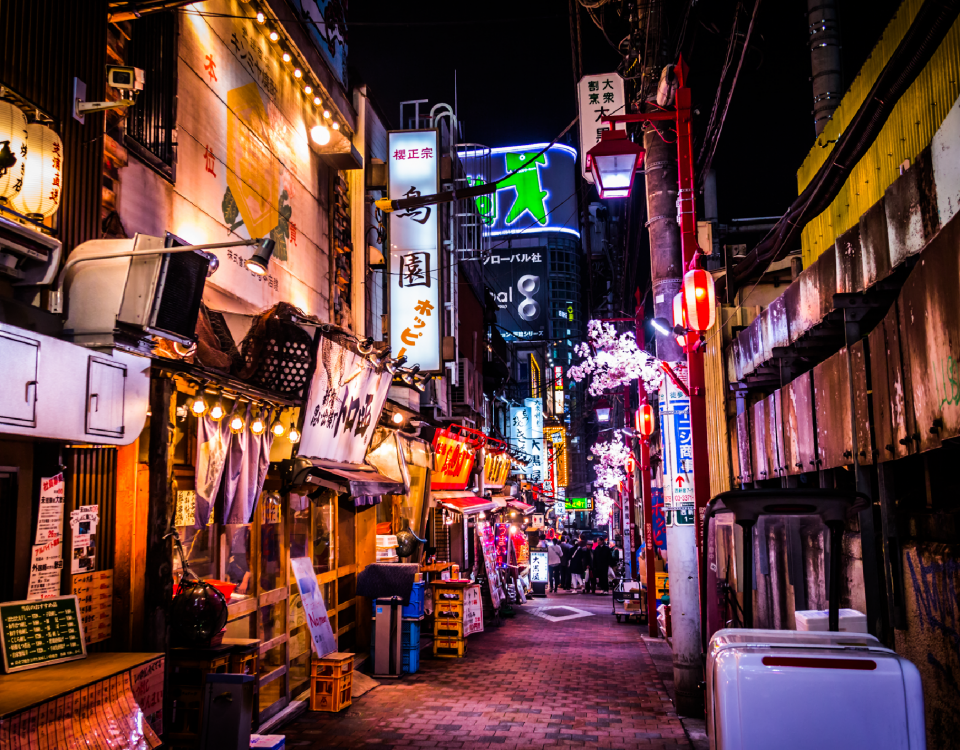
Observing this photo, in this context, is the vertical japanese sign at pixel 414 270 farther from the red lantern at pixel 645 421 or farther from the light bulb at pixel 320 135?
the red lantern at pixel 645 421

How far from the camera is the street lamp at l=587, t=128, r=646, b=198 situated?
10.6m

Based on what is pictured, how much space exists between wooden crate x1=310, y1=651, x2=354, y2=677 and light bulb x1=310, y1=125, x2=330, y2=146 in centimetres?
929

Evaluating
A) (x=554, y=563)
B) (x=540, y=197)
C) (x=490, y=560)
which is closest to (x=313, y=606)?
(x=490, y=560)

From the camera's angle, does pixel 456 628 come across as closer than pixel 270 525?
No

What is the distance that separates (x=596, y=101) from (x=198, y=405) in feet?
40.2

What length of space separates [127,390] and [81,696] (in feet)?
8.43

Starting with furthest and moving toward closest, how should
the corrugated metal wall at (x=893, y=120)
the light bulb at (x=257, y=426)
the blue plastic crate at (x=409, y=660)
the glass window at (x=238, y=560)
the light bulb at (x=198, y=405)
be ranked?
the blue plastic crate at (x=409, y=660), the glass window at (x=238, y=560), the light bulb at (x=257, y=426), the light bulb at (x=198, y=405), the corrugated metal wall at (x=893, y=120)

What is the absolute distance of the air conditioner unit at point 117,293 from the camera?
662 cm

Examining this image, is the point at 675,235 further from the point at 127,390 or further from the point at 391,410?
the point at 127,390

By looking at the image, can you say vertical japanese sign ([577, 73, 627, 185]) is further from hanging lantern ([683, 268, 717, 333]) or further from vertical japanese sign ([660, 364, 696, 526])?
hanging lantern ([683, 268, 717, 333])

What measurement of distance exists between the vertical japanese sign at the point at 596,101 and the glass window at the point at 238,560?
11193mm

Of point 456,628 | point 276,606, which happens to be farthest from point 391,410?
point 276,606

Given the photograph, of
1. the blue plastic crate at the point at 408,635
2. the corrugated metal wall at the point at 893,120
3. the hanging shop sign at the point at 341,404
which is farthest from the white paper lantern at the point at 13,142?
the blue plastic crate at the point at 408,635

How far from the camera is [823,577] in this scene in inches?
359
